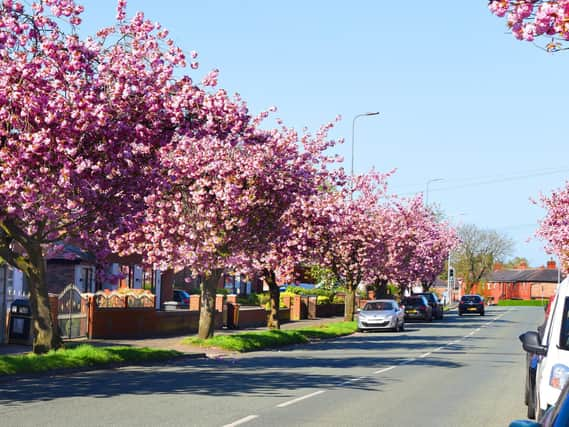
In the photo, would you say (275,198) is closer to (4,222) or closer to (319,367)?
(319,367)

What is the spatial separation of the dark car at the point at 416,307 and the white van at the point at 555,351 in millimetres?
47684

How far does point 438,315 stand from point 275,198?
120 ft

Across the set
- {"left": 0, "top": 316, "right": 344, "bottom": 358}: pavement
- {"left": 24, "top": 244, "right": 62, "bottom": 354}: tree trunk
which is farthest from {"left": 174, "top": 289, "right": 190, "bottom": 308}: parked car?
{"left": 24, "top": 244, "right": 62, "bottom": 354}: tree trunk

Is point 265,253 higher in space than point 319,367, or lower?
higher

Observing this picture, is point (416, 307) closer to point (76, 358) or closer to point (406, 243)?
point (406, 243)

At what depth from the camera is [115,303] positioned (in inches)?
1350

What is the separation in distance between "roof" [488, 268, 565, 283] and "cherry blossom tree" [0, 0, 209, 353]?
150 metres

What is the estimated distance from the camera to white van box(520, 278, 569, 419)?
9344mm

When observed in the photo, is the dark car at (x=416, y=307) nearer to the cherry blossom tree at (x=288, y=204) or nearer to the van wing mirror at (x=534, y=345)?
the cherry blossom tree at (x=288, y=204)

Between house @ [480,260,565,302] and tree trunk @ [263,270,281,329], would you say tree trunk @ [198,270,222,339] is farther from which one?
house @ [480,260,565,302]

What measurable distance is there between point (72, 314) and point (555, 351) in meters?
23.5

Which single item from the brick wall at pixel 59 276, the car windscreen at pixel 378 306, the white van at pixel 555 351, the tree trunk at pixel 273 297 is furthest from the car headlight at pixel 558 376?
the brick wall at pixel 59 276

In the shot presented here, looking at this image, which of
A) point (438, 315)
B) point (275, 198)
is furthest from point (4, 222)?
point (438, 315)

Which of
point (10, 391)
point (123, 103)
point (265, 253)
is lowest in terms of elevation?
point (10, 391)
